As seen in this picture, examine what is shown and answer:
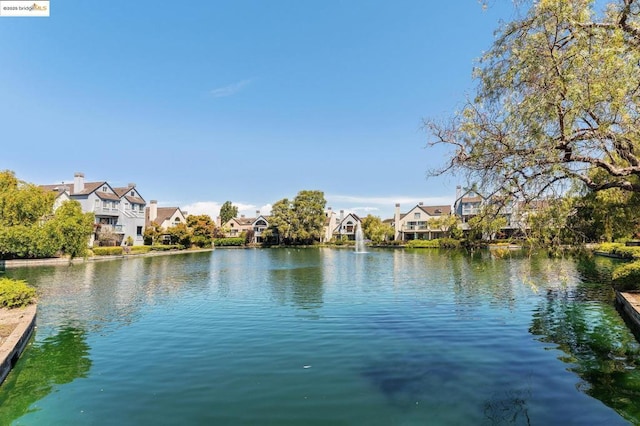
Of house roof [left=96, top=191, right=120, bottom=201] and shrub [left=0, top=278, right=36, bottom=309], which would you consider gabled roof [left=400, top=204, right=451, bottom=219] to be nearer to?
house roof [left=96, top=191, right=120, bottom=201]

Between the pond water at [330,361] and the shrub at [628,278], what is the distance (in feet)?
3.13

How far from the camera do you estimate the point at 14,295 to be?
14219mm

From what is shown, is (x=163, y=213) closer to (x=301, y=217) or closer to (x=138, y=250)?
(x=301, y=217)

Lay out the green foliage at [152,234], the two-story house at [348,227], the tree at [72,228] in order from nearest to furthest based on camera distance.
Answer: the tree at [72,228] < the green foliage at [152,234] < the two-story house at [348,227]

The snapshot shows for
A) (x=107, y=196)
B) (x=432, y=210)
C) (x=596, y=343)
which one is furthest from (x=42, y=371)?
(x=432, y=210)

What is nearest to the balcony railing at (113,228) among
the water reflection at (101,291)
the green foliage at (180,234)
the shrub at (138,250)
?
the shrub at (138,250)

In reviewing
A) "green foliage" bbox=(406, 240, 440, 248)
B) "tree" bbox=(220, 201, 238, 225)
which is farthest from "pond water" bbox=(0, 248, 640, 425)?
"tree" bbox=(220, 201, 238, 225)

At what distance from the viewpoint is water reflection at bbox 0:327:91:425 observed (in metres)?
7.86

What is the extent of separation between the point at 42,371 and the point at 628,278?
2157 cm

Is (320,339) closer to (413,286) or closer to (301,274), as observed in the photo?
(413,286)

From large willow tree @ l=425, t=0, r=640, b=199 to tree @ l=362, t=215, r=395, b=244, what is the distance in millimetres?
72836

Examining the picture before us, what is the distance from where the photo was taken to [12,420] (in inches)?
283

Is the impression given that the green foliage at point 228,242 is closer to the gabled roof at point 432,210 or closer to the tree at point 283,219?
the tree at point 283,219

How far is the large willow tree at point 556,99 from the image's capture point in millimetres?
7082
